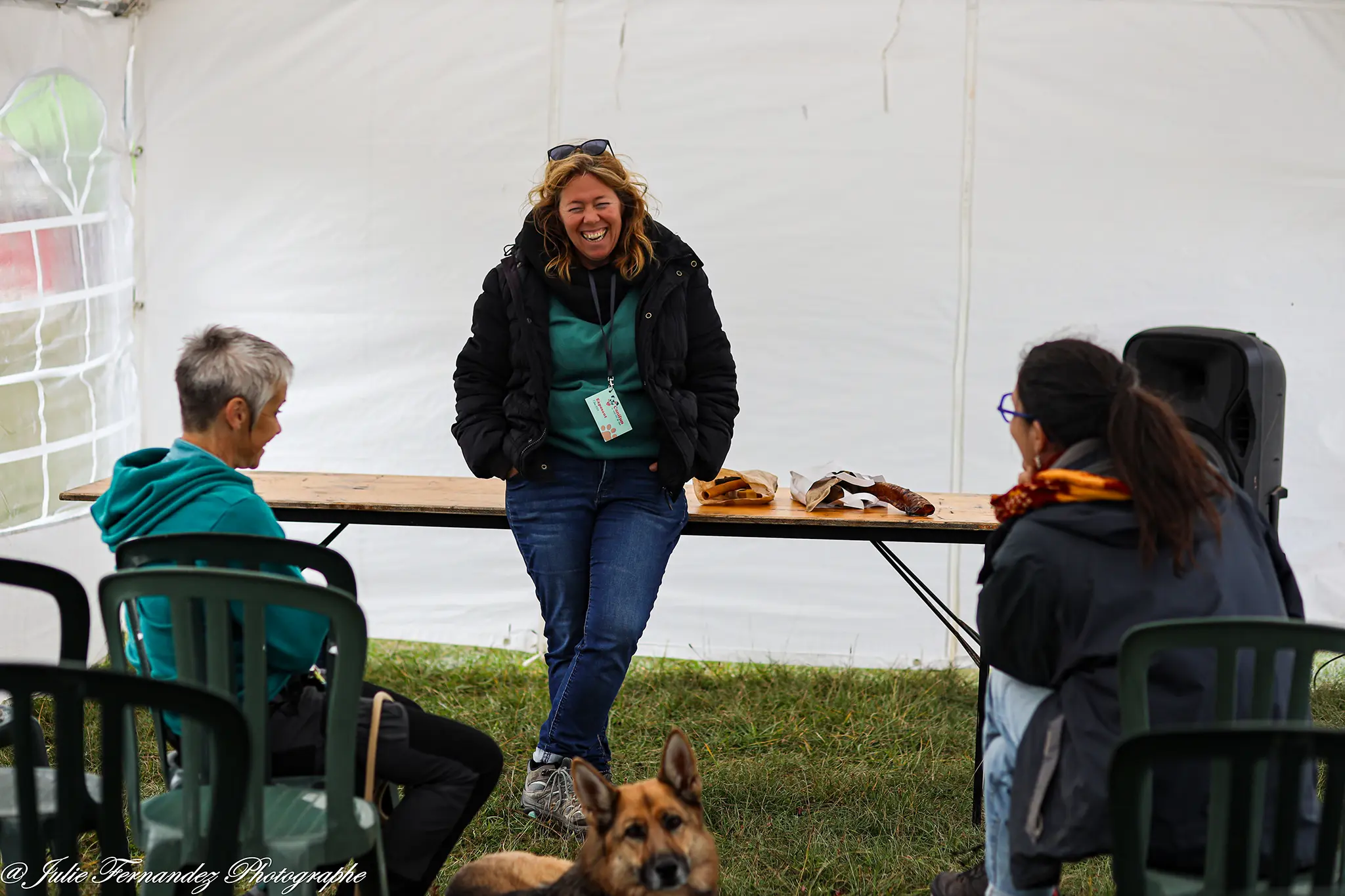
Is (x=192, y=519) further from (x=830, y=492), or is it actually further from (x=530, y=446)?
(x=830, y=492)

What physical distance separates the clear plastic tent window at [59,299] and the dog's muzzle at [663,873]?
2935mm

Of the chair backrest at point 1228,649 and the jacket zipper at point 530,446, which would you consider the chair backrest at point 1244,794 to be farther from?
the jacket zipper at point 530,446

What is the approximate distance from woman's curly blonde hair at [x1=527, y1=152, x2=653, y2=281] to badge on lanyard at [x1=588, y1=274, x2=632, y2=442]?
0.09 meters

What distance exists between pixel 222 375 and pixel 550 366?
0.98 meters

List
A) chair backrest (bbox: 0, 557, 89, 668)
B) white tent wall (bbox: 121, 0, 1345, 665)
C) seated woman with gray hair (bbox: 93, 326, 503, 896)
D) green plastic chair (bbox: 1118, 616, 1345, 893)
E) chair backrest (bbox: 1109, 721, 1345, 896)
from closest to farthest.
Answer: chair backrest (bbox: 1109, 721, 1345, 896), green plastic chair (bbox: 1118, 616, 1345, 893), chair backrest (bbox: 0, 557, 89, 668), seated woman with gray hair (bbox: 93, 326, 503, 896), white tent wall (bbox: 121, 0, 1345, 665)

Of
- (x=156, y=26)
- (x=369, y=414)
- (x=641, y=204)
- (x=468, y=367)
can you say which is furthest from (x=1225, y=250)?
(x=156, y=26)

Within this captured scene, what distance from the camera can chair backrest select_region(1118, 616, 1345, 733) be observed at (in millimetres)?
1679

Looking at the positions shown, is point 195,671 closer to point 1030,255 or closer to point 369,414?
point 369,414

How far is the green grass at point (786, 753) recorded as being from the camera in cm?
301

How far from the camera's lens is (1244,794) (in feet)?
4.71

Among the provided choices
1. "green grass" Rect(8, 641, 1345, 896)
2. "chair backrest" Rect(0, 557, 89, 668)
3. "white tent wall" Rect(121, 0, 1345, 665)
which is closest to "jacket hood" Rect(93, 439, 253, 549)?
"chair backrest" Rect(0, 557, 89, 668)

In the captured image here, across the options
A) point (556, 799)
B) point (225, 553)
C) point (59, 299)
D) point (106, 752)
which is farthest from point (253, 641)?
point (59, 299)

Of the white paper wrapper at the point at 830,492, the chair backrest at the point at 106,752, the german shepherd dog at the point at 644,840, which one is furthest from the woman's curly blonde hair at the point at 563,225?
the chair backrest at the point at 106,752

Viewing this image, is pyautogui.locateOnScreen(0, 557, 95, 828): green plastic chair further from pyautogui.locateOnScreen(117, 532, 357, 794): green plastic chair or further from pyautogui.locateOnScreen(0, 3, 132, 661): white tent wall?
pyautogui.locateOnScreen(0, 3, 132, 661): white tent wall
